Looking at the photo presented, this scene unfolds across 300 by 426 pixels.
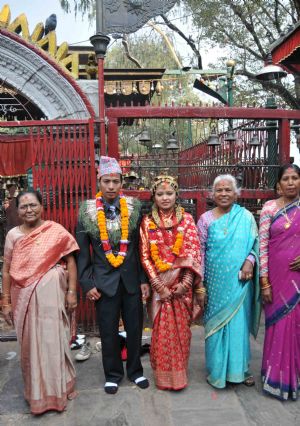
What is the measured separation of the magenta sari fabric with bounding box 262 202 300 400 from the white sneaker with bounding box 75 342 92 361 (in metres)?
1.65

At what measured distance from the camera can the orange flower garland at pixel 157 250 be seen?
9.50 ft

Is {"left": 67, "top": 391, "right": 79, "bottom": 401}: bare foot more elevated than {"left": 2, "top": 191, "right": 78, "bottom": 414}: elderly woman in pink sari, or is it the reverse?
{"left": 2, "top": 191, "right": 78, "bottom": 414}: elderly woman in pink sari

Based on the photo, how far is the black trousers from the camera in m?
2.98

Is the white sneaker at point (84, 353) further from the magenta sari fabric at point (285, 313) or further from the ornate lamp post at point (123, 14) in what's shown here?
the ornate lamp post at point (123, 14)

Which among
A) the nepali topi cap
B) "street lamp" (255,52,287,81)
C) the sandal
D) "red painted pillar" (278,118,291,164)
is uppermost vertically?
"street lamp" (255,52,287,81)

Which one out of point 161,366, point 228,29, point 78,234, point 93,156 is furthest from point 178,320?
point 228,29

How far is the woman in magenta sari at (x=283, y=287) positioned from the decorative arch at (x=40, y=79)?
269cm

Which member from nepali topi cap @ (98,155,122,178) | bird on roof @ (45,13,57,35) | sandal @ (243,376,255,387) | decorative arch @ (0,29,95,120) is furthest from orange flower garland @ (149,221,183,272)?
bird on roof @ (45,13,57,35)

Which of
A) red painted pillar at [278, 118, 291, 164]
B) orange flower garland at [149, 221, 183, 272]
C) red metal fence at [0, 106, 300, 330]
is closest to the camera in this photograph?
orange flower garland at [149, 221, 183, 272]

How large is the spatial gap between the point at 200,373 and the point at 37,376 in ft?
4.56

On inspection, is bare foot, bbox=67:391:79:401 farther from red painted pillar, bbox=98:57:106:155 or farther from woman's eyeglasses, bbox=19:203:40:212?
red painted pillar, bbox=98:57:106:155

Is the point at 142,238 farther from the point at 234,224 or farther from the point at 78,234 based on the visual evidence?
the point at 234,224

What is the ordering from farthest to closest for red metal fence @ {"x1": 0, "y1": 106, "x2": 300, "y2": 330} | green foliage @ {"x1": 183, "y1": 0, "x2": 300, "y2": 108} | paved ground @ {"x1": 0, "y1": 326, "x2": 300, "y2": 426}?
green foliage @ {"x1": 183, "y1": 0, "x2": 300, "y2": 108}, red metal fence @ {"x1": 0, "y1": 106, "x2": 300, "y2": 330}, paved ground @ {"x1": 0, "y1": 326, "x2": 300, "y2": 426}

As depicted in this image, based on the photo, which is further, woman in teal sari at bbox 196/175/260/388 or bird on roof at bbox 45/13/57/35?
bird on roof at bbox 45/13/57/35
